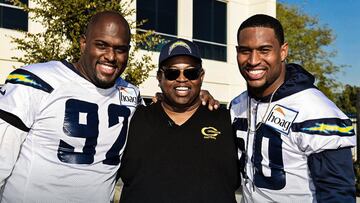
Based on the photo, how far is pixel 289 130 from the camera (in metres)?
3.00

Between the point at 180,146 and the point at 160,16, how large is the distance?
46.8ft

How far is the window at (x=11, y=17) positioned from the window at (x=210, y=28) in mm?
7640

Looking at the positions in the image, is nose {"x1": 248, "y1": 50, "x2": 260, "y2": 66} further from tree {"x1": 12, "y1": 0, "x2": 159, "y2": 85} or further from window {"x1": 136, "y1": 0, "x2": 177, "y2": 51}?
window {"x1": 136, "y1": 0, "x2": 177, "y2": 51}

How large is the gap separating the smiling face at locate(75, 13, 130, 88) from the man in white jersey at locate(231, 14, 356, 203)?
979 mm

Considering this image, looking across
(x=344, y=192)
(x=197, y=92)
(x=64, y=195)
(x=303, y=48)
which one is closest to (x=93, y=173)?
(x=64, y=195)

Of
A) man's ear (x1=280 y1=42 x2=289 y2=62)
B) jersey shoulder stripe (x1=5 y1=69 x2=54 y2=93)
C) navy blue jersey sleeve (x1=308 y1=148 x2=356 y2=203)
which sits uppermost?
man's ear (x1=280 y1=42 x2=289 y2=62)

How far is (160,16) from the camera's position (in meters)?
17.1

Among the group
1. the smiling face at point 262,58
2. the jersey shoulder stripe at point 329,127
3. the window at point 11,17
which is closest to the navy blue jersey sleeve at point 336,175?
the jersey shoulder stripe at point 329,127

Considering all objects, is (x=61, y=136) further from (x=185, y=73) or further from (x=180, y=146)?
(x=185, y=73)

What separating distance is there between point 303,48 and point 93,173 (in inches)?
1195

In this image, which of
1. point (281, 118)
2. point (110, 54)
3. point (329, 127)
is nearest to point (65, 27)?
point (110, 54)

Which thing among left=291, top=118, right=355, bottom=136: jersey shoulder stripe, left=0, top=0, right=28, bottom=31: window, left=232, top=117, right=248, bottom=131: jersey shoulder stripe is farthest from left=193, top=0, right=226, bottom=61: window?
left=291, top=118, right=355, bottom=136: jersey shoulder stripe

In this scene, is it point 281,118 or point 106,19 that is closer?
point 281,118

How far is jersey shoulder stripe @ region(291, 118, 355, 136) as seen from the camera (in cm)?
275
